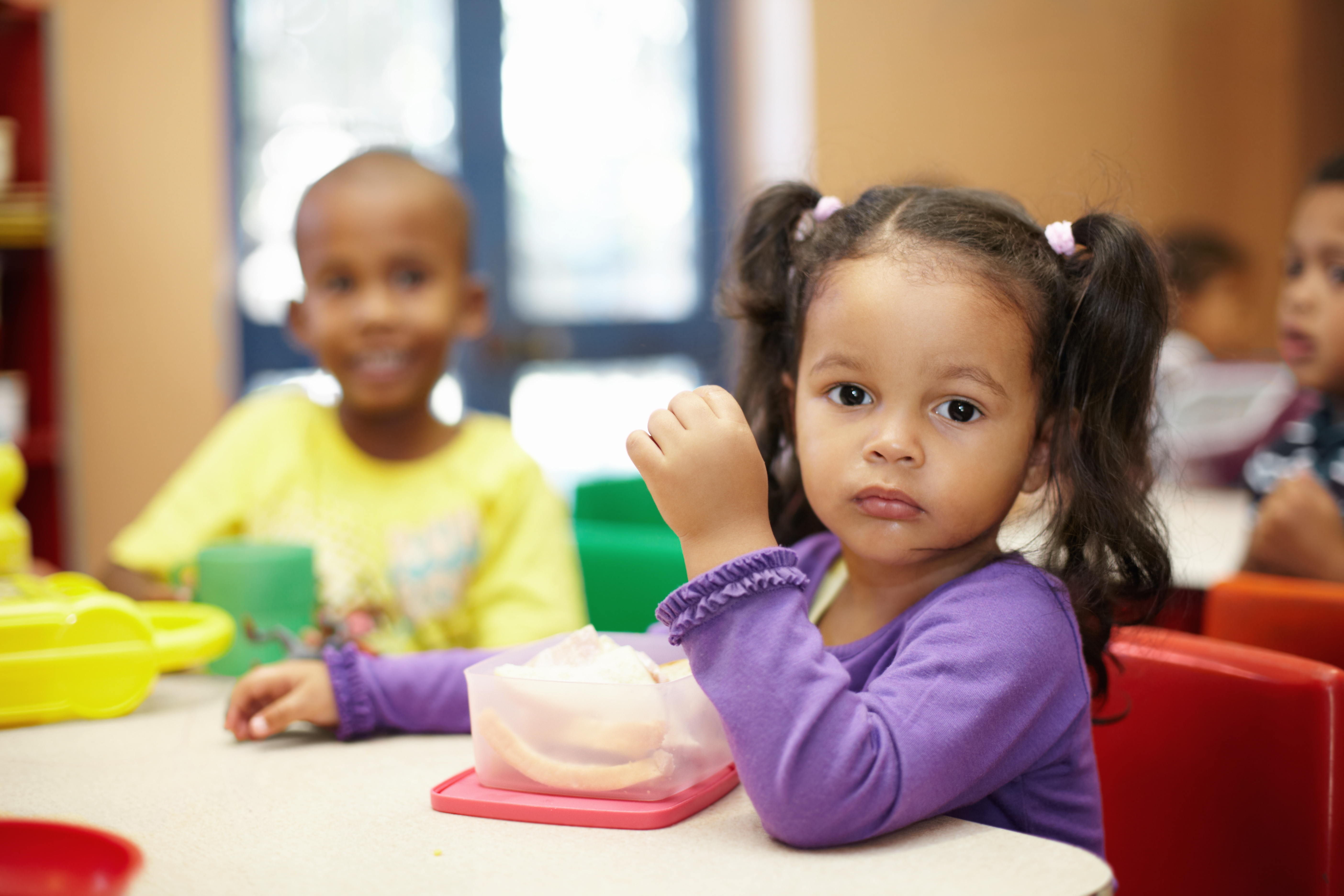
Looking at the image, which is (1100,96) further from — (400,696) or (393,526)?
(400,696)

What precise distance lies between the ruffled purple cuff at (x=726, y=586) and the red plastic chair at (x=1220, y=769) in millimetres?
390

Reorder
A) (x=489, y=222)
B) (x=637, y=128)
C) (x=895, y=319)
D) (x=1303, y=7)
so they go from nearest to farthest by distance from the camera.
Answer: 1. (x=895, y=319)
2. (x=489, y=222)
3. (x=637, y=128)
4. (x=1303, y=7)

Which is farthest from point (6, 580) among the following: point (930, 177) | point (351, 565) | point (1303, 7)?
point (1303, 7)

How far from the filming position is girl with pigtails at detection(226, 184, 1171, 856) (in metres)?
0.61

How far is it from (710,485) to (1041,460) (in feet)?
0.85

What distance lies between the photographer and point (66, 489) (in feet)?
7.48

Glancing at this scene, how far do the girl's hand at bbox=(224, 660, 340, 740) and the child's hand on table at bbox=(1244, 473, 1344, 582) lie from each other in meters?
1.01

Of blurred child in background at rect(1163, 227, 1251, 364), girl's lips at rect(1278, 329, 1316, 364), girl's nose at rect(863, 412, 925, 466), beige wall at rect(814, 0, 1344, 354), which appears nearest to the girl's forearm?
girl's nose at rect(863, 412, 925, 466)

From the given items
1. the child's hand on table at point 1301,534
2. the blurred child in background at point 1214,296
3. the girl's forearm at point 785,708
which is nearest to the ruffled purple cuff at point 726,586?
the girl's forearm at point 785,708

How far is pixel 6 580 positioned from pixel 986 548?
785 millimetres

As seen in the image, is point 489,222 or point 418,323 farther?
point 489,222

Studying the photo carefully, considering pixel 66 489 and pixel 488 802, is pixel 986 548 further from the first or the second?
pixel 66 489

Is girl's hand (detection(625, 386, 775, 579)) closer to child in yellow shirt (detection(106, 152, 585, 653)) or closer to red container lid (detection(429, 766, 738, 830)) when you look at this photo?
red container lid (detection(429, 766, 738, 830))

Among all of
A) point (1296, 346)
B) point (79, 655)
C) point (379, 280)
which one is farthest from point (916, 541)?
point (1296, 346)
